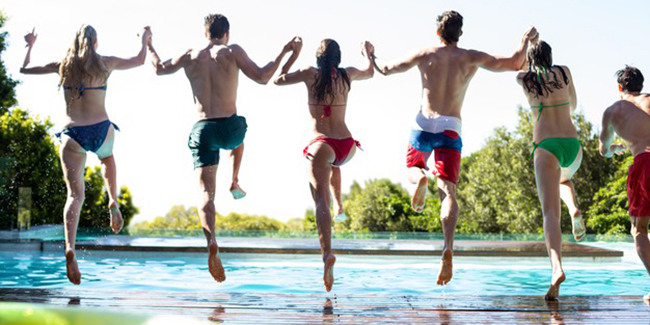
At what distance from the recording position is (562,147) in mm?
5301

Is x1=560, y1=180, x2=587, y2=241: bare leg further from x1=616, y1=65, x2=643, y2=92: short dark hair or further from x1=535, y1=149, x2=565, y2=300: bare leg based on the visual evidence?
x1=616, y1=65, x2=643, y2=92: short dark hair

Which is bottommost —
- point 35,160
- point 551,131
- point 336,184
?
point 336,184

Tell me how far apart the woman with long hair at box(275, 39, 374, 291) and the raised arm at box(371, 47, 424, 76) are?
13.4 inches

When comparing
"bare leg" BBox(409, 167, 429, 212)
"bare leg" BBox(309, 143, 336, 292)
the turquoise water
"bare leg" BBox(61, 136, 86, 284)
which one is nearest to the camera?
"bare leg" BBox(309, 143, 336, 292)

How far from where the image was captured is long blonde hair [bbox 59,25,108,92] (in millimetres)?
5633

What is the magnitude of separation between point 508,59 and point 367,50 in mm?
1130

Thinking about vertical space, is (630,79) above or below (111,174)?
above

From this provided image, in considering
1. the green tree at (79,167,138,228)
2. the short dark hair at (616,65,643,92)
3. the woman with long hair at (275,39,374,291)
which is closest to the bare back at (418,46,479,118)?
the woman with long hair at (275,39,374,291)

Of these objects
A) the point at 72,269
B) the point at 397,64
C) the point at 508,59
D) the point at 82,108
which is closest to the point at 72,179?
the point at 82,108

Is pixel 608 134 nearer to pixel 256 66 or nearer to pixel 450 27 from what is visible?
pixel 450 27

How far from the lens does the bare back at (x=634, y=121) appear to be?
529 centimetres

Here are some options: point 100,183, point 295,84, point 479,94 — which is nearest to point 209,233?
point 295,84

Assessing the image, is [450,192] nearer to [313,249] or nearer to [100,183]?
[313,249]

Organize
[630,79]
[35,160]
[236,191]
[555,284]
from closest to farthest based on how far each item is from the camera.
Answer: [555,284] < [630,79] < [236,191] < [35,160]
